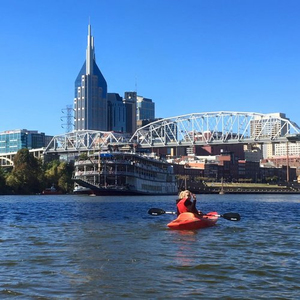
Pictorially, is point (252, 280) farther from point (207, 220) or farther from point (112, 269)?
point (207, 220)

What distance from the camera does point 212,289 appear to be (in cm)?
1752

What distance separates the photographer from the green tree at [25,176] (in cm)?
15738

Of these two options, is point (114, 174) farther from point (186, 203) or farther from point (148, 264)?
point (148, 264)

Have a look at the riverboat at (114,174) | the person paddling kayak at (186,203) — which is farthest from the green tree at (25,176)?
the person paddling kayak at (186,203)

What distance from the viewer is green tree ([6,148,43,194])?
157m

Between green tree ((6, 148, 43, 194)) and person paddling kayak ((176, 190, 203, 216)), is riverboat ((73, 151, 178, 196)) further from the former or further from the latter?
person paddling kayak ((176, 190, 203, 216))

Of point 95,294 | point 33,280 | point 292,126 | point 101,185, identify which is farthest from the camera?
point 292,126

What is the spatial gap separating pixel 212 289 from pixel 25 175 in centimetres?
14720

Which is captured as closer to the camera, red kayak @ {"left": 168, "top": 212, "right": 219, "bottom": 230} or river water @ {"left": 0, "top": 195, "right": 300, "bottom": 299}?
river water @ {"left": 0, "top": 195, "right": 300, "bottom": 299}

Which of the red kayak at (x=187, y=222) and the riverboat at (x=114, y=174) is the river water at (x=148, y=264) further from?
the riverboat at (x=114, y=174)

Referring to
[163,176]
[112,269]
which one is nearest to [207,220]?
[112,269]

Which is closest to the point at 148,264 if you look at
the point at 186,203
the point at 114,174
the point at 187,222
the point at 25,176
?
the point at 187,222

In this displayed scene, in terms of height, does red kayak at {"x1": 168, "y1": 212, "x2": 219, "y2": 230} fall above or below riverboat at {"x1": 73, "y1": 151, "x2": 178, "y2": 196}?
below

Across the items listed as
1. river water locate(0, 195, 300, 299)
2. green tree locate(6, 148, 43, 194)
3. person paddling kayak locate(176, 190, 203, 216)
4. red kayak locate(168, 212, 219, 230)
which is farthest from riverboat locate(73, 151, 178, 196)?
river water locate(0, 195, 300, 299)
